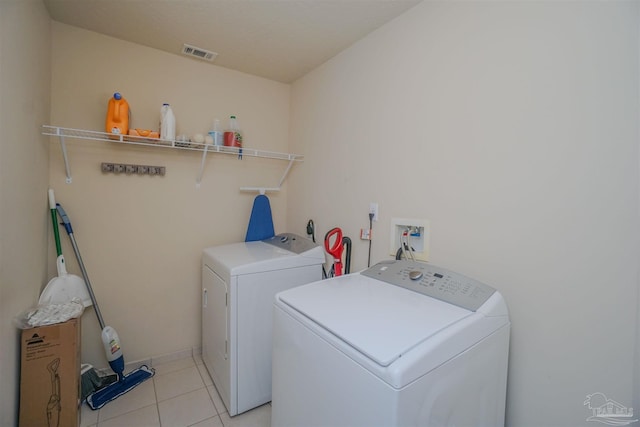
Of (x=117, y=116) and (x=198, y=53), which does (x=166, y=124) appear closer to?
(x=117, y=116)

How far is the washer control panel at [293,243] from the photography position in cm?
205

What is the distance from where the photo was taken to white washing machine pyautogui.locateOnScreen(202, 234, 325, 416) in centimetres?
173

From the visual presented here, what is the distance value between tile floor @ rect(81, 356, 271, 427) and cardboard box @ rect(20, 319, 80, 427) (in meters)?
0.25

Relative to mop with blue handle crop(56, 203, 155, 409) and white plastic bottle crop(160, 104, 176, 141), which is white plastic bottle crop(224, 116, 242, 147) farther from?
mop with blue handle crop(56, 203, 155, 409)

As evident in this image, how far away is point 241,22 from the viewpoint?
1.79 metres

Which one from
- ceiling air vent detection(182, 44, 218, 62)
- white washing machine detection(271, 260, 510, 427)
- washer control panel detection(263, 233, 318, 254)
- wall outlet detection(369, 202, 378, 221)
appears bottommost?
white washing machine detection(271, 260, 510, 427)

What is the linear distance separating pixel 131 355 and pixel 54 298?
0.75 metres

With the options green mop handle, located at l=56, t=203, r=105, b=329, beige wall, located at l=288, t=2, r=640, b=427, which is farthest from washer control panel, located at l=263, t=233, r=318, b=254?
green mop handle, located at l=56, t=203, r=105, b=329

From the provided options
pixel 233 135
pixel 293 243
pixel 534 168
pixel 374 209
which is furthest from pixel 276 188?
pixel 534 168

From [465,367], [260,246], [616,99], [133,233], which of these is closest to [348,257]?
[260,246]

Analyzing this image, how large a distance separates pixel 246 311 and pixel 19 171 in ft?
4.42

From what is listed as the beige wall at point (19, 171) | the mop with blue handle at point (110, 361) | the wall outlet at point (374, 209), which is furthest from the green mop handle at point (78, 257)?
the wall outlet at point (374, 209)

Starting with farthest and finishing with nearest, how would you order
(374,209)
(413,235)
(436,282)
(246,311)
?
(374,209)
(246,311)
(413,235)
(436,282)

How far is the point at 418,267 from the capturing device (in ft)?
4.57
